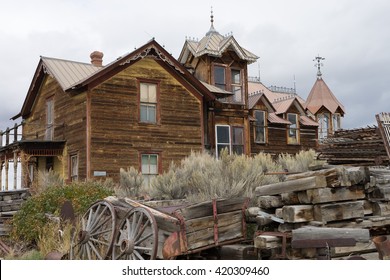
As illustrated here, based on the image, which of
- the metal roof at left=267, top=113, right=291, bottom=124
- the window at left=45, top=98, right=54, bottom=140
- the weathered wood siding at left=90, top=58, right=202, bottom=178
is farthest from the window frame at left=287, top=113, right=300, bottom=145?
the window at left=45, top=98, right=54, bottom=140

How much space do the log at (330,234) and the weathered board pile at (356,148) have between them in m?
5.25

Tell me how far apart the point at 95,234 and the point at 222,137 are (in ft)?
45.5

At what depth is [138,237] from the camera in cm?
841

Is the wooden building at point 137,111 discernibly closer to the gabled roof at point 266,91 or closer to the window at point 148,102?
the window at point 148,102

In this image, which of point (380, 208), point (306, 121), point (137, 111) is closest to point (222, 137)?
point (137, 111)

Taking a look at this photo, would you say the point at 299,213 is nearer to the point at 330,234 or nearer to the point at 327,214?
the point at 327,214

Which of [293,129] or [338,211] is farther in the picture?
[293,129]

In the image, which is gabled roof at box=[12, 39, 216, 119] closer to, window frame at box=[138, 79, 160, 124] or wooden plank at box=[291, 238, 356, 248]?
window frame at box=[138, 79, 160, 124]

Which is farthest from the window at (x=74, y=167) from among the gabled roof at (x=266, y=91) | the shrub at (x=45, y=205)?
the gabled roof at (x=266, y=91)

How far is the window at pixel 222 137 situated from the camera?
22.7 meters

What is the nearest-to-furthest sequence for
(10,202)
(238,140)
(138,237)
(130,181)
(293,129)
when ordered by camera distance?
(138,237) < (10,202) < (130,181) < (238,140) < (293,129)

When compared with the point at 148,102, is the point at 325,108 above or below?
above

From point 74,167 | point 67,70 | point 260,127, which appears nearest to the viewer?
point 74,167

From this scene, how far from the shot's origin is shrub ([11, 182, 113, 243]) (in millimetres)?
11813
